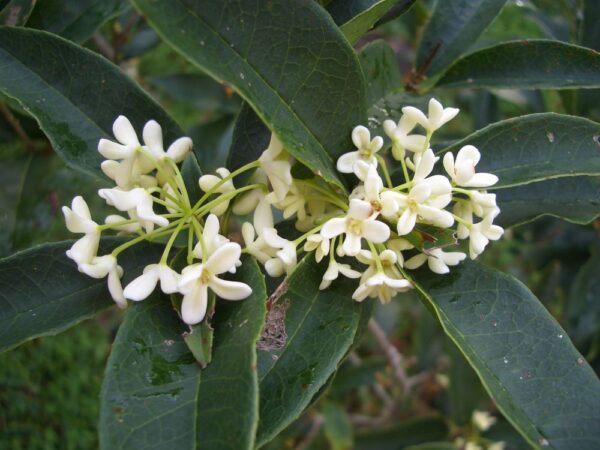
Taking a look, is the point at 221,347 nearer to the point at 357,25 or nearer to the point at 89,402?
the point at 357,25

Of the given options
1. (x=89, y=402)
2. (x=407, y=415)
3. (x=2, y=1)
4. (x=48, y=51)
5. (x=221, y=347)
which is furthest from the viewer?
(x=89, y=402)

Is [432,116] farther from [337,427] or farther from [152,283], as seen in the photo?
[337,427]

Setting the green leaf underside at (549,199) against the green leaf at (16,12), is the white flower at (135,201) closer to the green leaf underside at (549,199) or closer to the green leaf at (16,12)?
the green leaf at (16,12)

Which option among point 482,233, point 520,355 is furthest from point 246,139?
point 520,355

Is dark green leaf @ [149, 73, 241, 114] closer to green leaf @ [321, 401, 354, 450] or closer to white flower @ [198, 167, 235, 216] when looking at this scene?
green leaf @ [321, 401, 354, 450]

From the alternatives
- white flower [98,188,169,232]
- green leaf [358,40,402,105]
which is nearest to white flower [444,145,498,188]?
green leaf [358,40,402,105]

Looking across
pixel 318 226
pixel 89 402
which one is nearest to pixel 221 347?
pixel 318 226
